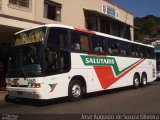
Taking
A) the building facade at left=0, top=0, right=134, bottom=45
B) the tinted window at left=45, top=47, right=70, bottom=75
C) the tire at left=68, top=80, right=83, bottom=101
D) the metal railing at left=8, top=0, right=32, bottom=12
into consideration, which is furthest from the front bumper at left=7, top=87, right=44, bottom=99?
the metal railing at left=8, top=0, right=32, bottom=12

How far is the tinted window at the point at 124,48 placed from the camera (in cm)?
1653

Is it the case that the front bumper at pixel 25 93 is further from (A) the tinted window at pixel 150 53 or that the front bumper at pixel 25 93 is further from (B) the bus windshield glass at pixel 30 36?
(A) the tinted window at pixel 150 53

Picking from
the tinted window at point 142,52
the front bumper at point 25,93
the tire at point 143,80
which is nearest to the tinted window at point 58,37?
the front bumper at point 25,93

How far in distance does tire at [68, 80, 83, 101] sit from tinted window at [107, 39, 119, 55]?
10.6ft

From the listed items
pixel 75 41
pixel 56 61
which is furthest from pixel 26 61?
pixel 75 41

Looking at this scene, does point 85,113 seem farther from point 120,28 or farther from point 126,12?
point 126,12

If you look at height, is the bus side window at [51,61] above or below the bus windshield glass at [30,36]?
below

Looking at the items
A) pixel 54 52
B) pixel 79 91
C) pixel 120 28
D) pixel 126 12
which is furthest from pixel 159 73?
pixel 54 52

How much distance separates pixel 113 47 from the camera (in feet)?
51.3

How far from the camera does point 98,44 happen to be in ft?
46.9

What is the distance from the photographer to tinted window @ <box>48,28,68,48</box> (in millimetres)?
11266

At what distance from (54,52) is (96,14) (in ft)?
47.3

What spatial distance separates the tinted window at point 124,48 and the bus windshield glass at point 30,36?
20.9 ft

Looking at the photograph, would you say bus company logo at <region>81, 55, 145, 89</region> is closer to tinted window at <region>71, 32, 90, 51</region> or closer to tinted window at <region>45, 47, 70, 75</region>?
tinted window at <region>71, 32, 90, 51</region>
